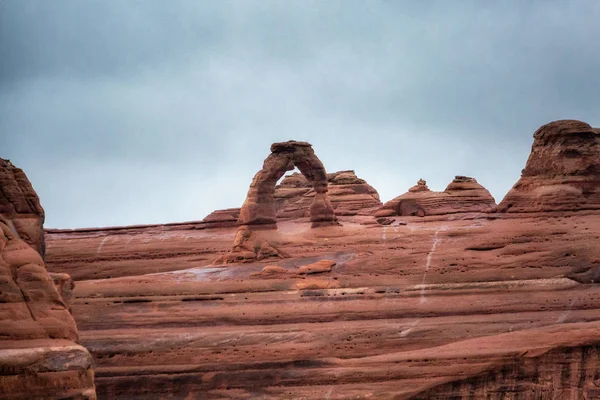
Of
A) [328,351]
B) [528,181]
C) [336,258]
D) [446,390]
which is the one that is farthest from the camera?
[528,181]

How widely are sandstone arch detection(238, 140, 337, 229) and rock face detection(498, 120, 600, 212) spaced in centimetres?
822

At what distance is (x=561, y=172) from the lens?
126 ft

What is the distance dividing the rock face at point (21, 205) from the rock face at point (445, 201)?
2336 centimetres

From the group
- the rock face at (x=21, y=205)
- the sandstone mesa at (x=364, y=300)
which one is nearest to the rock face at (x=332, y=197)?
the sandstone mesa at (x=364, y=300)

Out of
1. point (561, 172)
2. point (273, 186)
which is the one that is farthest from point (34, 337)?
point (561, 172)

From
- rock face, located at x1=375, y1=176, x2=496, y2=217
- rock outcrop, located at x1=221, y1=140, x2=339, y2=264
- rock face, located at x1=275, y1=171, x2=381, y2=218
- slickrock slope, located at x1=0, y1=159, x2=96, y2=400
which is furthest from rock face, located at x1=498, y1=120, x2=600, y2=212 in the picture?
slickrock slope, located at x1=0, y1=159, x2=96, y2=400

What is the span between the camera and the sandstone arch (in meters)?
40.0

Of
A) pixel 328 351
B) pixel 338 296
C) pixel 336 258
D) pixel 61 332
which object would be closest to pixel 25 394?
pixel 61 332

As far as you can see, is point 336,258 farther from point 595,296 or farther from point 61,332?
point 61,332

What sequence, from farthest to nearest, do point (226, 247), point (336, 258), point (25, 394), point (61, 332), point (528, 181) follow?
point (226, 247), point (528, 181), point (336, 258), point (61, 332), point (25, 394)

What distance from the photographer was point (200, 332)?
31.3m

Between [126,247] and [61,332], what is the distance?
93.0 ft

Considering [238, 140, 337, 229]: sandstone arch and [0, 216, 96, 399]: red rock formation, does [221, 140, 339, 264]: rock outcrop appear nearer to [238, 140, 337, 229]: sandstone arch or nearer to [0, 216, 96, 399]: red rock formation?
[238, 140, 337, 229]: sandstone arch

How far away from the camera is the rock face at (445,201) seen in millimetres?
47000
